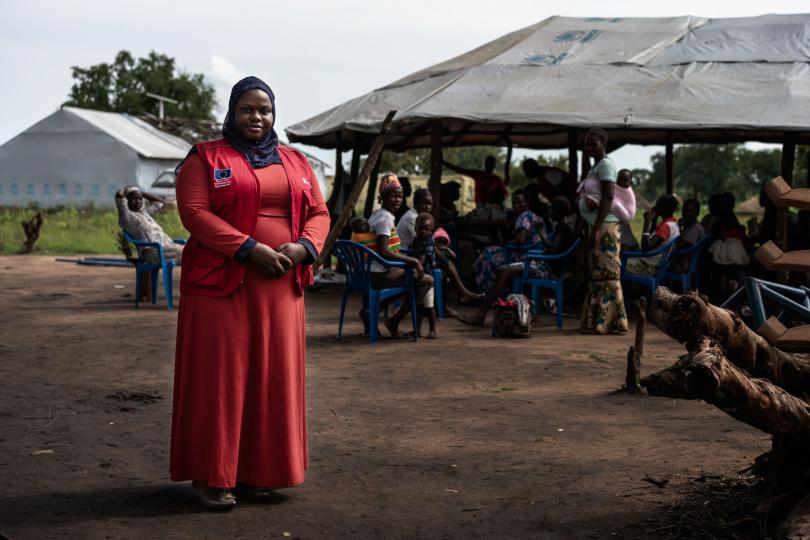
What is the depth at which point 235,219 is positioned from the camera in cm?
439

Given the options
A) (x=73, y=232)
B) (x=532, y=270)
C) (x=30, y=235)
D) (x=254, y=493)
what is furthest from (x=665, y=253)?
(x=73, y=232)

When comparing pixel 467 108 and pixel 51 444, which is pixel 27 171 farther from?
pixel 51 444

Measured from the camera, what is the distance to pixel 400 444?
18.4 ft

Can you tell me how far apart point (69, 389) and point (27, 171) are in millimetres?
35989

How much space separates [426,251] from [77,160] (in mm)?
32705

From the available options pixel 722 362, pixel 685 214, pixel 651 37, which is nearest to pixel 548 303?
pixel 685 214

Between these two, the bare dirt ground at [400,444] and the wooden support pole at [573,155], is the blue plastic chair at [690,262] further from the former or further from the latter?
the wooden support pole at [573,155]

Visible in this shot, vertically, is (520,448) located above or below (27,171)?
below

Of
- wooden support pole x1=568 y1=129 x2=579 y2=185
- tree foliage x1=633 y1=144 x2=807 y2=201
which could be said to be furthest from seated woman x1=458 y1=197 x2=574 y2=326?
tree foliage x1=633 y1=144 x2=807 y2=201

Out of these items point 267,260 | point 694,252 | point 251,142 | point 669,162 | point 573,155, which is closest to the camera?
point 267,260

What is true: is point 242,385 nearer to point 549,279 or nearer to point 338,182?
point 549,279

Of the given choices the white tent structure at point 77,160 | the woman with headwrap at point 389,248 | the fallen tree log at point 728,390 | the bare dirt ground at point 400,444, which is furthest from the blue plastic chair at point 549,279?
the white tent structure at point 77,160

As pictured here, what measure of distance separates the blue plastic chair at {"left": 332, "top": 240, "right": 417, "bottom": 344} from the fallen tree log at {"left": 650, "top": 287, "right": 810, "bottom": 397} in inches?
202

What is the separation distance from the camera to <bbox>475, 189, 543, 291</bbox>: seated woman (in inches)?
447
